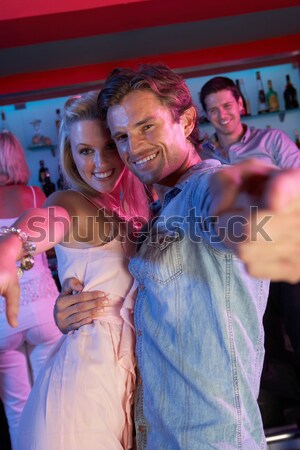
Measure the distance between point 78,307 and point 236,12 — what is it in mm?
2718

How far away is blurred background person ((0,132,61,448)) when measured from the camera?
2.39 m

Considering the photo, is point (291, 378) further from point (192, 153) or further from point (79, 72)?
point (79, 72)

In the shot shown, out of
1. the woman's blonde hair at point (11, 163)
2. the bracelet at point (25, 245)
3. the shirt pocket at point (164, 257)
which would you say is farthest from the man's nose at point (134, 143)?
the woman's blonde hair at point (11, 163)

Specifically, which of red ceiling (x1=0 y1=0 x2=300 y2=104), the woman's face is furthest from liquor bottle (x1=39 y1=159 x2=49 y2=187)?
the woman's face

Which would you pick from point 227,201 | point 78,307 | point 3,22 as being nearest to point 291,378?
point 78,307

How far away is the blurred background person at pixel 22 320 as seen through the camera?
2.39 metres

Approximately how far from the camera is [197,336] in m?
1.03

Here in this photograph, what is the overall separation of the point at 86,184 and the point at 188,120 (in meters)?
0.34

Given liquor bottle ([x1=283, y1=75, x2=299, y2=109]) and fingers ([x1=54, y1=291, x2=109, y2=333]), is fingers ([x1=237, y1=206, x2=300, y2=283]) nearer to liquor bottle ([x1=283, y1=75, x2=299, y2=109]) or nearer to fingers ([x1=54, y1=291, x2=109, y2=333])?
fingers ([x1=54, y1=291, x2=109, y2=333])

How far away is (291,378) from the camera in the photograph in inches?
95.4

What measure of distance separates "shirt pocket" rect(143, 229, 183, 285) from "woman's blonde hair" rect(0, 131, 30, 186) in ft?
5.69

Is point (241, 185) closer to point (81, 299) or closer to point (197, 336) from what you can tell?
point (197, 336)

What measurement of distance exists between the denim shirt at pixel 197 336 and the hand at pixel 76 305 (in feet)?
0.63

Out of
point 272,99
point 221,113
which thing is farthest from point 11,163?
point 272,99
